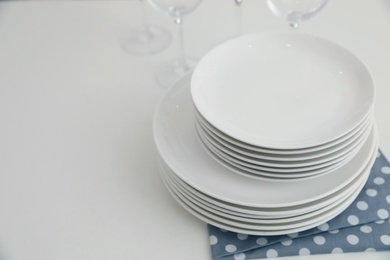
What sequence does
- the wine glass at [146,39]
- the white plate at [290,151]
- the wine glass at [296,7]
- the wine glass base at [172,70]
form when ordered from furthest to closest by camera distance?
the wine glass at [146,39]
the wine glass base at [172,70]
the wine glass at [296,7]
the white plate at [290,151]

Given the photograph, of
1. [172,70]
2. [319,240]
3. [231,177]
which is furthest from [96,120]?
[319,240]

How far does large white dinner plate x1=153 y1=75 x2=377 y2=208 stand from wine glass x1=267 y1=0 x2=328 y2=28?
239mm

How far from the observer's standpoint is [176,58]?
0.93 metres

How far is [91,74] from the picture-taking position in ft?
2.97

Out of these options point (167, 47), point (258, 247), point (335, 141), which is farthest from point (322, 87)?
point (167, 47)

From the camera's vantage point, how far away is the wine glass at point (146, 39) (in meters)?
0.96

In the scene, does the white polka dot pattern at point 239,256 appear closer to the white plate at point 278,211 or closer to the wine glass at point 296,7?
the white plate at point 278,211

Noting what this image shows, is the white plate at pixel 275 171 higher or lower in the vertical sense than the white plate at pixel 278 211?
higher

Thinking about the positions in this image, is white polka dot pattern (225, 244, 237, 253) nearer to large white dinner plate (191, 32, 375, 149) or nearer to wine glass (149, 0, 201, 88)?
large white dinner plate (191, 32, 375, 149)

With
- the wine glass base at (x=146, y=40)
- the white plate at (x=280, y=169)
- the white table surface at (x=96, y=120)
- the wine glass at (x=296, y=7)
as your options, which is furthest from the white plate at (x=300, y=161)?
the wine glass base at (x=146, y=40)

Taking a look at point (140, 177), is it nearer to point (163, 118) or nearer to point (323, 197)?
point (163, 118)

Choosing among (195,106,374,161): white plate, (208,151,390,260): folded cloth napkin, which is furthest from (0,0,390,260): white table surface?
(195,106,374,161): white plate

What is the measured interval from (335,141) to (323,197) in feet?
0.21

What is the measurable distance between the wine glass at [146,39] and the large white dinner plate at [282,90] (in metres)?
0.28
